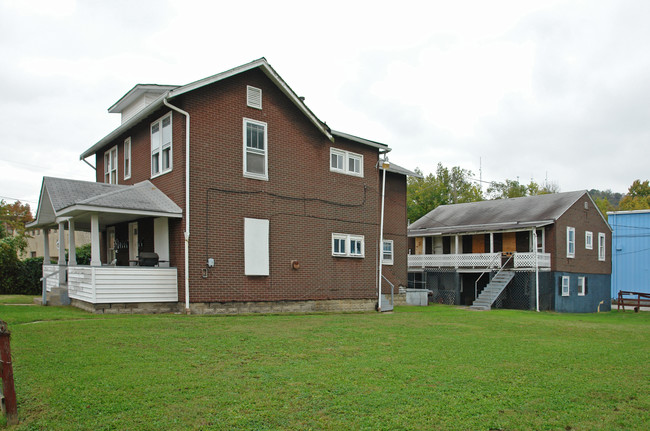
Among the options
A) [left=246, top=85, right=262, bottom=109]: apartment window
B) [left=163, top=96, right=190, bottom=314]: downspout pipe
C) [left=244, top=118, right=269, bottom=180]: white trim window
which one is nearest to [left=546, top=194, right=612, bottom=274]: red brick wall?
[left=244, top=118, right=269, bottom=180]: white trim window

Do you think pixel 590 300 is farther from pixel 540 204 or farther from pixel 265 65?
pixel 265 65

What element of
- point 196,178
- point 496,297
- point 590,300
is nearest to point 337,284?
point 196,178

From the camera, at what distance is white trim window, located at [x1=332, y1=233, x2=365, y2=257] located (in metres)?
19.8

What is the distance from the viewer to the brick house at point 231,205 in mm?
15469

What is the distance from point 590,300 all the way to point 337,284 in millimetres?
19995

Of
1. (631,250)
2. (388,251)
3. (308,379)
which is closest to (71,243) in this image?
(308,379)

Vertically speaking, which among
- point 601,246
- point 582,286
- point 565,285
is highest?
point 601,246

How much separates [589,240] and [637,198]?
3885 centimetres

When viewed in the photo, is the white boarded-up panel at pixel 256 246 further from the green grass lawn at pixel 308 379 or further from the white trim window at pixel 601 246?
the white trim window at pixel 601 246

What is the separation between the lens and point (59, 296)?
16.7 metres

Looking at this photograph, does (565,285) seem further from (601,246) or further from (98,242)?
(98,242)

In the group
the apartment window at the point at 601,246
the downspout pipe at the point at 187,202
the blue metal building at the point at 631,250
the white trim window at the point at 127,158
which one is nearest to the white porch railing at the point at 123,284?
the downspout pipe at the point at 187,202

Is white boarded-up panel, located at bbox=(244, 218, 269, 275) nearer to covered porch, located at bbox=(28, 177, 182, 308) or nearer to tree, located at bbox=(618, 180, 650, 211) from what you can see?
covered porch, located at bbox=(28, 177, 182, 308)

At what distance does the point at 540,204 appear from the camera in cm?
3203
